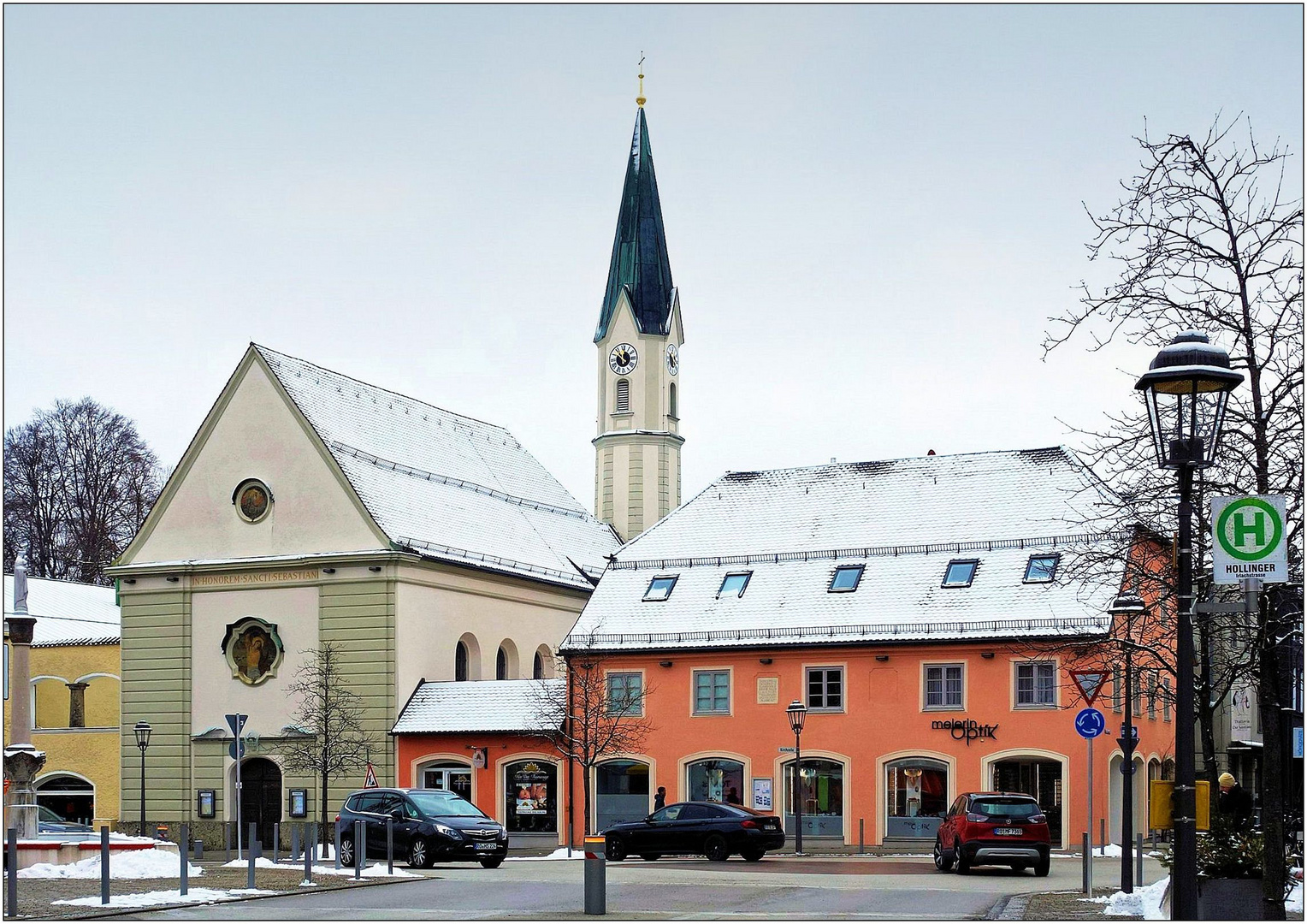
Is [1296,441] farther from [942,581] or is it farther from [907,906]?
[942,581]

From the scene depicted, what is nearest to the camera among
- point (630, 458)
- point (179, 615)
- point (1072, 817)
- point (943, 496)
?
point (1072, 817)

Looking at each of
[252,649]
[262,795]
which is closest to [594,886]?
[262,795]

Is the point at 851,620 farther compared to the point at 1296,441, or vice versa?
the point at 851,620

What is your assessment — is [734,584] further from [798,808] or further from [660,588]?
[798,808]

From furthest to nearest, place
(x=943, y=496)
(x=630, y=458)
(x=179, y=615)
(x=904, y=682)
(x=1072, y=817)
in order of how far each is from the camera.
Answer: (x=630, y=458) < (x=179, y=615) < (x=943, y=496) < (x=904, y=682) < (x=1072, y=817)

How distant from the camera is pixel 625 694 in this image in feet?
156

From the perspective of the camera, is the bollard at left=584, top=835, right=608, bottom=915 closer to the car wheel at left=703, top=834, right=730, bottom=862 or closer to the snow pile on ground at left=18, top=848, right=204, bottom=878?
the snow pile on ground at left=18, top=848, right=204, bottom=878

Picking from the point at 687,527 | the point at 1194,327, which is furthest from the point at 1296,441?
the point at 687,527

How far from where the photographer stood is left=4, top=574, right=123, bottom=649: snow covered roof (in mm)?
62844

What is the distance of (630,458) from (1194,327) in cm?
4822

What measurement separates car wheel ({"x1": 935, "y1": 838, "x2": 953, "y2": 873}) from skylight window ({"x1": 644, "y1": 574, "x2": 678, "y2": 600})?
17.0 metres

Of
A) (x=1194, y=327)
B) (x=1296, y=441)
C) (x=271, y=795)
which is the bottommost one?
(x=271, y=795)

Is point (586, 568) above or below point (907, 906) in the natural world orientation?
above

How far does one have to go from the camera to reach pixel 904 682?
44.0 m
